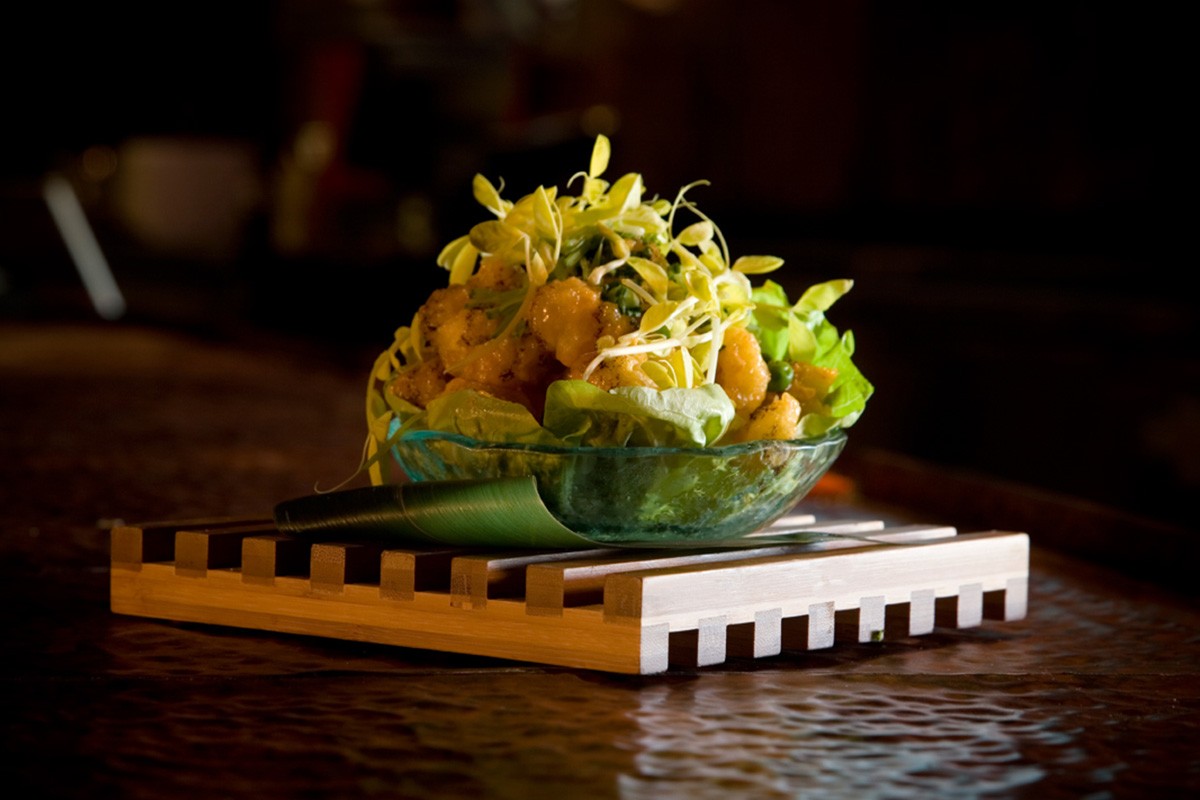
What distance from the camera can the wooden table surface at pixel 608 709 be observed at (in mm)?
694

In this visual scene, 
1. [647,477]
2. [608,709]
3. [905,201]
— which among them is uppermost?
[905,201]

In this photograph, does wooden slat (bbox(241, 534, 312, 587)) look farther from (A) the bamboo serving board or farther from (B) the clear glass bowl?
(B) the clear glass bowl

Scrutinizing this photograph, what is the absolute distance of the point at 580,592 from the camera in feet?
3.03

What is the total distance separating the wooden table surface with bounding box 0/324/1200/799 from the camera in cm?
69

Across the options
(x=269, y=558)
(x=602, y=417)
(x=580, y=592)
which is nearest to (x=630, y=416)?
(x=602, y=417)

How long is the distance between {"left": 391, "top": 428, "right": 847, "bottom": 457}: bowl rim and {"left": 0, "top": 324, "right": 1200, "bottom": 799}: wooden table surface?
0.45 feet

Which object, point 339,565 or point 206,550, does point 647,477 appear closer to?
point 339,565

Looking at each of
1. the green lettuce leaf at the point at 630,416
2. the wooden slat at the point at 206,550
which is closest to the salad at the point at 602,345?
the green lettuce leaf at the point at 630,416

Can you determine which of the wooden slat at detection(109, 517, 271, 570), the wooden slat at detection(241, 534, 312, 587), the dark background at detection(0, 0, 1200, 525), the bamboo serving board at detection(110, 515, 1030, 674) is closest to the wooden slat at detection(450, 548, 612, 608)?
the bamboo serving board at detection(110, 515, 1030, 674)

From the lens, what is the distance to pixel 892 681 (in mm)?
924

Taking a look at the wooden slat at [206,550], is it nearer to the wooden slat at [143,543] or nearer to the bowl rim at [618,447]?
→ the wooden slat at [143,543]

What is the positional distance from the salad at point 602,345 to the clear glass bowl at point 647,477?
0.02 metres

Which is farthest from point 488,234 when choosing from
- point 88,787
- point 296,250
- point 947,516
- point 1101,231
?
point 296,250

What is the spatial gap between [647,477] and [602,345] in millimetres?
90
